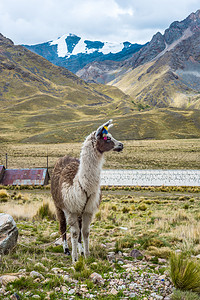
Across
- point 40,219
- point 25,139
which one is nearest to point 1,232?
point 40,219

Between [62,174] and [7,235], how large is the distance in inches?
73.8

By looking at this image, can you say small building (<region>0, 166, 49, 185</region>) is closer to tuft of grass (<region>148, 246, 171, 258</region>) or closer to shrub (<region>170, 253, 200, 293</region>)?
tuft of grass (<region>148, 246, 171, 258</region>)

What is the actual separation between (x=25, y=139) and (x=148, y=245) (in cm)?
9016

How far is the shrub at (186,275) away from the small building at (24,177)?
22407 millimetres

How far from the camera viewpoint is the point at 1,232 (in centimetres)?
546

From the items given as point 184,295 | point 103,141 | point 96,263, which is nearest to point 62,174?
point 103,141

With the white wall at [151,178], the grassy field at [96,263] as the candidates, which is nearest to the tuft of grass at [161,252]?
the grassy field at [96,263]

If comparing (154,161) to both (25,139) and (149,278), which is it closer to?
(149,278)

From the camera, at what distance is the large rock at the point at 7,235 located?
5.36m

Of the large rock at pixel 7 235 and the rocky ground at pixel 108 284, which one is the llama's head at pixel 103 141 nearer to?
the rocky ground at pixel 108 284

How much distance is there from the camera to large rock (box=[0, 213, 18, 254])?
5.36 metres

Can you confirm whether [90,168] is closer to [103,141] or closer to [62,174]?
[103,141]

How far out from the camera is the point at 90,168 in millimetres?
5703

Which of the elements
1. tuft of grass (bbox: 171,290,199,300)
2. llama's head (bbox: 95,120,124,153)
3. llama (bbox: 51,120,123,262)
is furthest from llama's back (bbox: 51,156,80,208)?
tuft of grass (bbox: 171,290,199,300)
